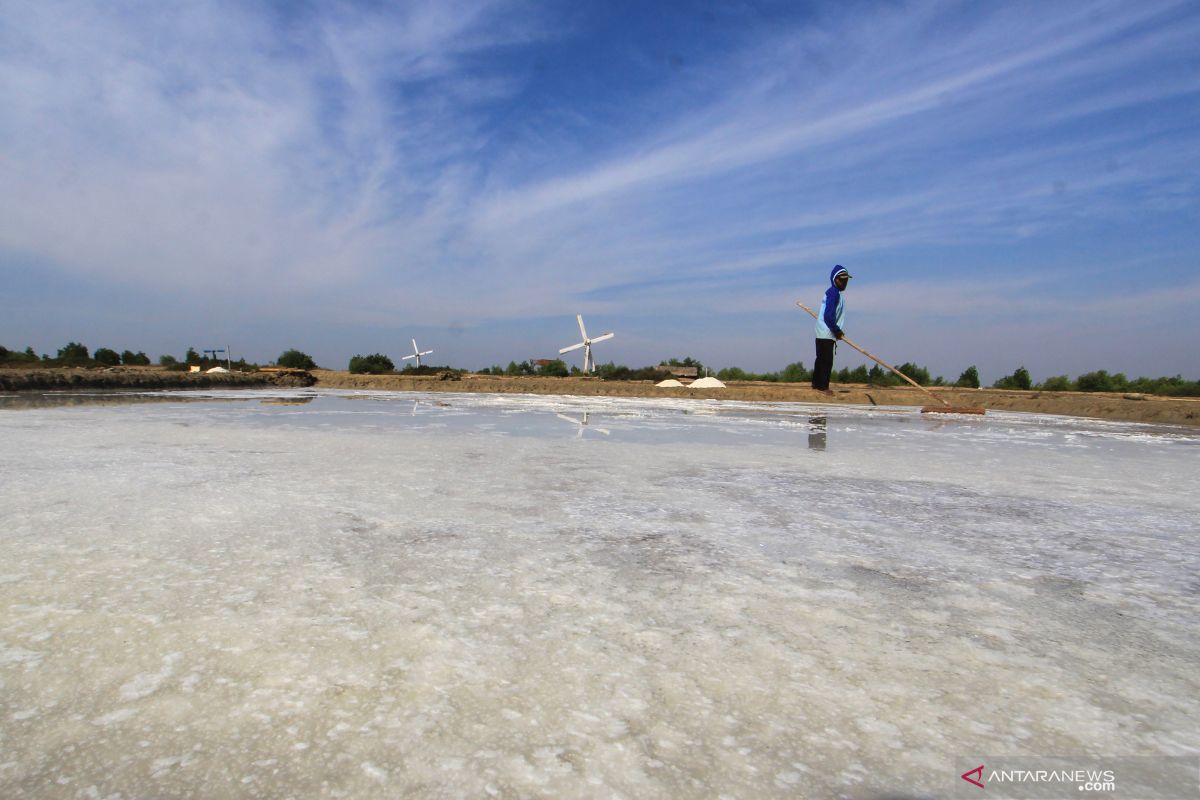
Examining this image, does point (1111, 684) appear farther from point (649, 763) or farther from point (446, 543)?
point (446, 543)

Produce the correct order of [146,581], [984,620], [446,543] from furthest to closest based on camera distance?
[446,543]
[146,581]
[984,620]

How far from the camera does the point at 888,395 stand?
66.6 ft

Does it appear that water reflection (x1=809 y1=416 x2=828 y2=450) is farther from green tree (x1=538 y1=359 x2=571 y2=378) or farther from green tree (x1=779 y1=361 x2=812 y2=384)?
green tree (x1=538 y1=359 x2=571 y2=378)

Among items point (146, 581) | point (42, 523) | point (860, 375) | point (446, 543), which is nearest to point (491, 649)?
point (446, 543)

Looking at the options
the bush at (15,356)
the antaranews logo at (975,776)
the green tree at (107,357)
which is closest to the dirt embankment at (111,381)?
the bush at (15,356)

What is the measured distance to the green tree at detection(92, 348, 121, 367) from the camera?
114ft

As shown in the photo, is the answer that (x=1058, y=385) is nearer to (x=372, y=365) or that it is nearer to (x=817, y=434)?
(x=817, y=434)

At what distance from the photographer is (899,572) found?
2543 mm

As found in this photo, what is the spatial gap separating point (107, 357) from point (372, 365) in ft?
47.3

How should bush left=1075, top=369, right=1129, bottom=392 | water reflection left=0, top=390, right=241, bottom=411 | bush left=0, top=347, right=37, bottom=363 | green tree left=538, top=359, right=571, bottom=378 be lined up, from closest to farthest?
water reflection left=0, top=390, right=241, bottom=411, bush left=1075, top=369, right=1129, bottom=392, bush left=0, top=347, right=37, bottom=363, green tree left=538, top=359, right=571, bottom=378

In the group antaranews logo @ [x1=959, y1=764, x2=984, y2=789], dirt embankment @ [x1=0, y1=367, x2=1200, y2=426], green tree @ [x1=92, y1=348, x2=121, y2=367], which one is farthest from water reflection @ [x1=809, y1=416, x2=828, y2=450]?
green tree @ [x1=92, y1=348, x2=121, y2=367]

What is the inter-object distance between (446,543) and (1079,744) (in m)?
2.27

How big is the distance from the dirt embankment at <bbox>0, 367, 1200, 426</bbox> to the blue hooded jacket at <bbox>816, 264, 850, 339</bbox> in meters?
6.60

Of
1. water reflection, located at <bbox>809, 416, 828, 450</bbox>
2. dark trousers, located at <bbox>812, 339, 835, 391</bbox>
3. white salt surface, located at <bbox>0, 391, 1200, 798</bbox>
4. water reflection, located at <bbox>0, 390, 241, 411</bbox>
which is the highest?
dark trousers, located at <bbox>812, 339, 835, 391</bbox>
